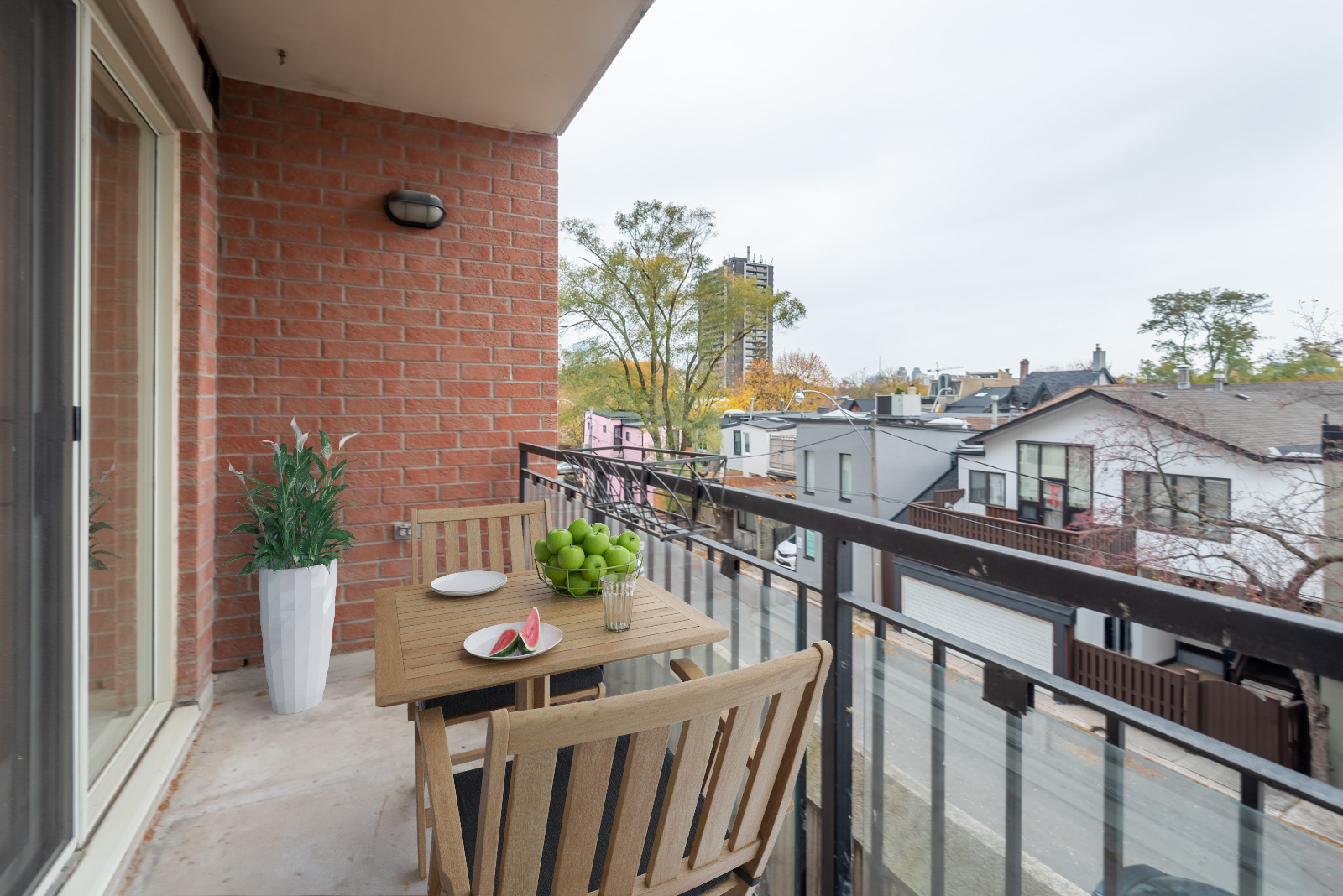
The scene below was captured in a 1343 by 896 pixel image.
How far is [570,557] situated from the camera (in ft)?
4.64

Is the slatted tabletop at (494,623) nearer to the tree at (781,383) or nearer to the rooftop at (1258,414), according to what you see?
the rooftop at (1258,414)

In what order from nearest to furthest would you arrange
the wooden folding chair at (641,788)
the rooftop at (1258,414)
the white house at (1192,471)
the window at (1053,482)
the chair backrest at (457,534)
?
the wooden folding chair at (641,788) < the chair backrest at (457,534) < the white house at (1192,471) < the rooftop at (1258,414) < the window at (1053,482)

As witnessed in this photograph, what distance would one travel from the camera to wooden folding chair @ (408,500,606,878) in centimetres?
152

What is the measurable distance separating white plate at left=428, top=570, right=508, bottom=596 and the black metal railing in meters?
0.60

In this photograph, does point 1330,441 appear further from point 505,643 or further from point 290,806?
point 290,806

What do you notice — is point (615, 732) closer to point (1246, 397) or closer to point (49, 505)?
point (49, 505)

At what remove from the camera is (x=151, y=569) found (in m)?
2.09

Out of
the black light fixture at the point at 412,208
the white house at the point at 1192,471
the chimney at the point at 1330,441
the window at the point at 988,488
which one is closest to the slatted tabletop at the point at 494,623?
the black light fixture at the point at 412,208

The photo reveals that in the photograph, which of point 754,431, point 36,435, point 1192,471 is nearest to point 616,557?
point 36,435

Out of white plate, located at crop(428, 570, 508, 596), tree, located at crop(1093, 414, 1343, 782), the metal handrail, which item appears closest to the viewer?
the metal handrail

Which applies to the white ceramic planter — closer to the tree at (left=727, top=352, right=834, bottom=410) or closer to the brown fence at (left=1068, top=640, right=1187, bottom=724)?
the brown fence at (left=1068, top=640, right=1187, bottom=724)

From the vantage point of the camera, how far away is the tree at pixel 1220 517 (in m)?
6.73

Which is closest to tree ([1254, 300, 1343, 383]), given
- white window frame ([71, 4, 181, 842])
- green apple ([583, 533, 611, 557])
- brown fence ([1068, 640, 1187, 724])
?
brown fence ([1068, 640, 1187, 724])

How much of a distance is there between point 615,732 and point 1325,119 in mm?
24288
